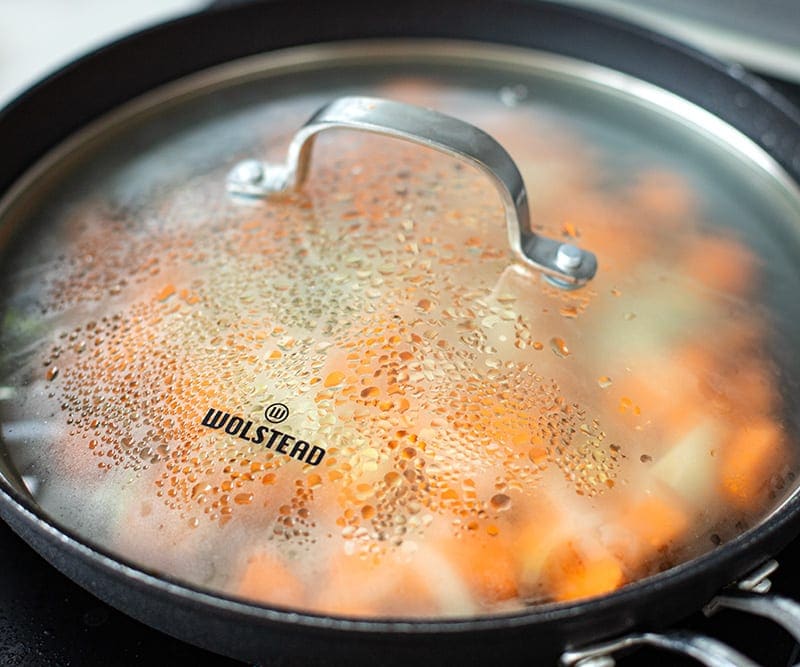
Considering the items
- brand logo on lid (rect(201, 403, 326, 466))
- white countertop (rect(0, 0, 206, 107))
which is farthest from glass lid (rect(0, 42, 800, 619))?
white countertop (rect(0, 0, 206, 107))

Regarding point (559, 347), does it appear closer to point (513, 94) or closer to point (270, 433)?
point (270, 433)

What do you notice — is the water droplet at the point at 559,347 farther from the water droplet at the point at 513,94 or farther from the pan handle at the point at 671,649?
the water droplet at the point at 513,94

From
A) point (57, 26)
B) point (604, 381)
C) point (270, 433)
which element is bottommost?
point (57, 26)

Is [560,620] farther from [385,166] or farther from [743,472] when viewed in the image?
[385,166]

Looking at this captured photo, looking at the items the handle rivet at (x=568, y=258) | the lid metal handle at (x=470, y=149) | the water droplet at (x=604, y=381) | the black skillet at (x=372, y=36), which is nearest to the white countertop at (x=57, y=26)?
the black skillet at (x=372, y=36)

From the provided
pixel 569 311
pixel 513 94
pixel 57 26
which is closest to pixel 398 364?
pixel 569 311

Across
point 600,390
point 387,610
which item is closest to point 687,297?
point 600,390

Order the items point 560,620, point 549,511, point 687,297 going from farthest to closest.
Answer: point 687,297 → point 549,511 → point 560,620
